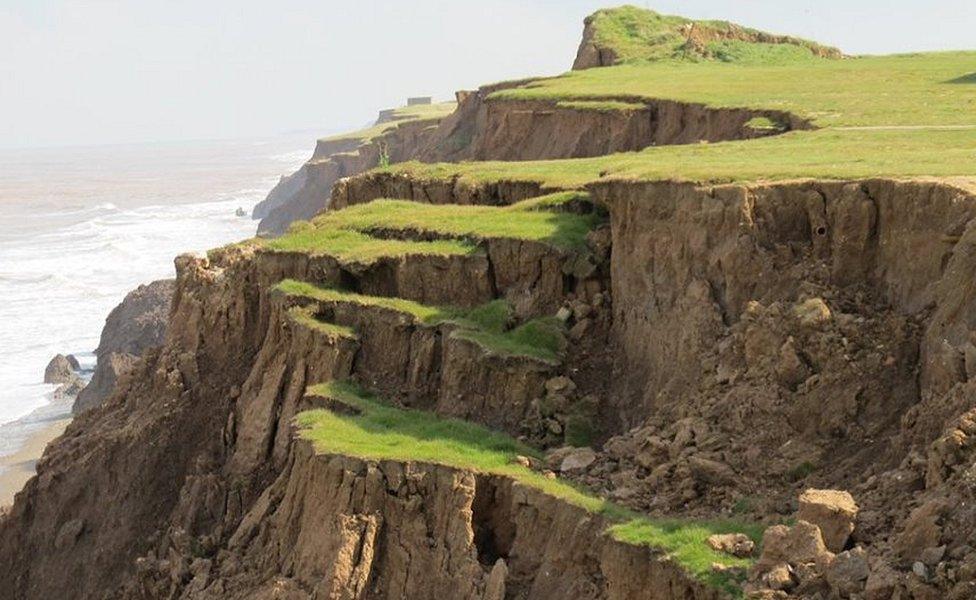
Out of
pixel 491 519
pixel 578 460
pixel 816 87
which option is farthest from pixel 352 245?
pixel 816 87

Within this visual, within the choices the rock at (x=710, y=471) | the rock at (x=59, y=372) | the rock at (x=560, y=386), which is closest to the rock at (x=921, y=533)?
the rock at (x=710, y=471)

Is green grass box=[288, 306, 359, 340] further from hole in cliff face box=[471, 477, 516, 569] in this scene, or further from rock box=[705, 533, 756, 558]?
rock box=[705, 533, 756, 558]

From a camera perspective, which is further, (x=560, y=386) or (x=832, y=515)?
(x=560, y=386)

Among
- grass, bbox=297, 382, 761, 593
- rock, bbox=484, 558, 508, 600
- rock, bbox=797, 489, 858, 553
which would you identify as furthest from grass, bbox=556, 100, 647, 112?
rock, bbox=797, 489, 858, 553

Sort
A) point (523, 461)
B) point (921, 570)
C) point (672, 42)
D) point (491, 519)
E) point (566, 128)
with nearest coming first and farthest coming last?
1. point (921, 570)
2. point (491, 519)
3. point (523, 461)
4. point (566, 128)
5. point (672, 42)

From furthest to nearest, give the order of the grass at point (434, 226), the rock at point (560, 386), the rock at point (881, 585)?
the grass at point (434, 226)
the rock at point (560, 386)
the rock at point (881, 585)

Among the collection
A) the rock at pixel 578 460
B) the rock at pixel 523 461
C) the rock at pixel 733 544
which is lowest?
the rock at pixel 523 461

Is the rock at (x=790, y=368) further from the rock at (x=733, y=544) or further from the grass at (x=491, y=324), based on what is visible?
the grass at (x=491, y=324)

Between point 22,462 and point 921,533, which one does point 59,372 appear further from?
point 921,533
